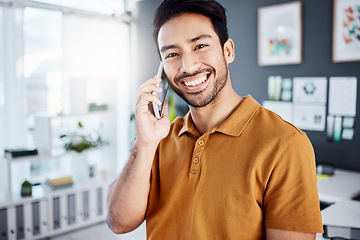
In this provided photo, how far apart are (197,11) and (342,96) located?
2.19 meters

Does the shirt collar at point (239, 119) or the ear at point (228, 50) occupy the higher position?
the ear at point (228, 50)

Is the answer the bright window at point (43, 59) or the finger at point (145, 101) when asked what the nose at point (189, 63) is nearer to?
the finger at point (145, 101)

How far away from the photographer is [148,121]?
1264mm

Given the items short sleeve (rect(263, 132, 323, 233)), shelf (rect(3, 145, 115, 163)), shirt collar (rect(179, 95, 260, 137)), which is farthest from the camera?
shelf (rect(3, 145, 115, 163))

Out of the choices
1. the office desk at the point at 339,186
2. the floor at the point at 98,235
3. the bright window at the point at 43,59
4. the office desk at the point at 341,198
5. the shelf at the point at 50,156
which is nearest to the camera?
the office desk at the point at 341,198

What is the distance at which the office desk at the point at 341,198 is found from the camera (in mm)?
1724

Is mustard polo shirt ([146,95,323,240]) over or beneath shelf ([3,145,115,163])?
over

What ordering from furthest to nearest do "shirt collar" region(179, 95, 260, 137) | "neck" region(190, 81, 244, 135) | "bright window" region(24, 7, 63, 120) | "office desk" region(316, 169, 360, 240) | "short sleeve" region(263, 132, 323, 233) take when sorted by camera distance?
"bright window" region(24, 7, 63, 120) < "office desk" region(316, 169, 360, 240) < "neck" region(190, 81, 244, 135) < "shirt collar" region(179, 95, 260, 137) < "short sleeve" region(263, 132, 323, 233)

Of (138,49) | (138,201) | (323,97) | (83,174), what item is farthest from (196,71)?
(138,49)

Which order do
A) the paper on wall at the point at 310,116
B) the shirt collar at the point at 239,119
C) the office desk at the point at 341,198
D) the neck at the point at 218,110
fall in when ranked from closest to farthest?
the shirt collar at the point at 239,119, the neck at the point at 218,110, the office desk at the point at 341,198, the paper on wall at the point at 310,116

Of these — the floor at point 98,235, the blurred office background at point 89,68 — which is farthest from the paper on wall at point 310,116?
the floor at point 98,235

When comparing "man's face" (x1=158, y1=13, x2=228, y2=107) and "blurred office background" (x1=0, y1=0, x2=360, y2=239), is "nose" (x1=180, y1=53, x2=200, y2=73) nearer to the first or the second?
"man's face" (x1=158, y1=13, x2=228, y2=107)

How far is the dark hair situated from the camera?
1204 mm

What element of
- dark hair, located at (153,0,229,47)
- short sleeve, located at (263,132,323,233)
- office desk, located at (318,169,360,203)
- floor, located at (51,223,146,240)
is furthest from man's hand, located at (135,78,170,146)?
floor, located at (51,223,146,240)
